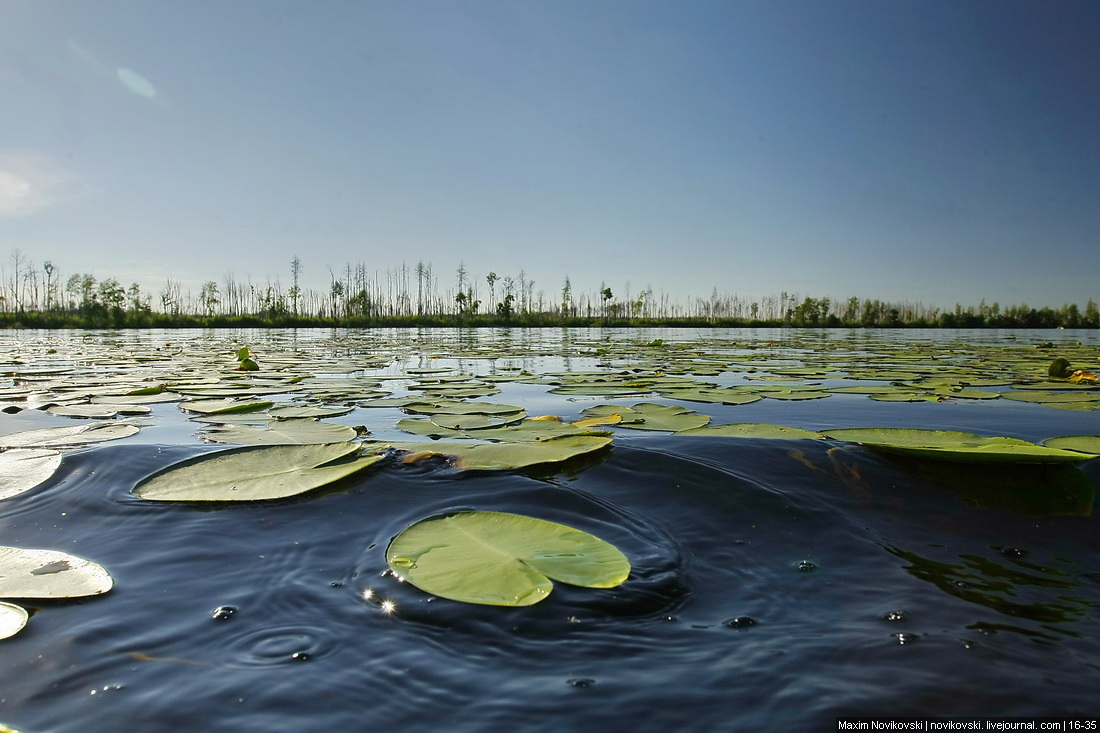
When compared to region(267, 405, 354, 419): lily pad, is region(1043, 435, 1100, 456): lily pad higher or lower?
lower

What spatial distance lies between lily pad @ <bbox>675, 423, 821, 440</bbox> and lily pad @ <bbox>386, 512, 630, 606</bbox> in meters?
1.47

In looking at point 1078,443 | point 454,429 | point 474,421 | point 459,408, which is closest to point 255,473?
point 454,429

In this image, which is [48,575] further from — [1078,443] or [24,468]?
[1078,443]

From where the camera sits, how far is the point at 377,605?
129 cm

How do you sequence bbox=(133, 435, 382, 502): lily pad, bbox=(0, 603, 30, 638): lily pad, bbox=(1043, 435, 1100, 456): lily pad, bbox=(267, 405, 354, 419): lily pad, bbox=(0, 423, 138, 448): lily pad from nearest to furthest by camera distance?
1. bbox=(0, 603, 30, 638): lily pad
2. bbox=(133, 435, 382, 502): lily pad
3. bbox=(1043, 435, 1100, 456): lily pad
4. bbox=(0, 423, 138, 448): lily pad
5. bbox=(267, 405, 354, 419): lily pad

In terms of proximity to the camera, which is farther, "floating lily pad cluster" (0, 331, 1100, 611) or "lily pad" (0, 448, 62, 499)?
"lily pad" (0, 448, 62, 499)

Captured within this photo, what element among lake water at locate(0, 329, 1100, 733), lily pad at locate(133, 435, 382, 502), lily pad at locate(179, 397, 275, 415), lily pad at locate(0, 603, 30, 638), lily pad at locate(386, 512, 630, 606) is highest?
lily pad at locate(179, 397, 275, 415)

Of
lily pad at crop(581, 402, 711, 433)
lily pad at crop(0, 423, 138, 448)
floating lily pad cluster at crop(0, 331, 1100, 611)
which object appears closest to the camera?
floating lily pad cluster at crop(0, 331, 1100, 611)

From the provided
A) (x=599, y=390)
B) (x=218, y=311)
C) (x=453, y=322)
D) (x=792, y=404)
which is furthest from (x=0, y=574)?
(x=218, y=311)

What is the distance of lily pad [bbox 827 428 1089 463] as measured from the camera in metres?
1.91

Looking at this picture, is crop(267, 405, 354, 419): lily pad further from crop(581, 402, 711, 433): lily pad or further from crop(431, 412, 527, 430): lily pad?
crop(581, 402, 711, 433): lily pad

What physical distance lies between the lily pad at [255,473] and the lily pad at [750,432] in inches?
64.3

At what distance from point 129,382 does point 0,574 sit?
4925 mm

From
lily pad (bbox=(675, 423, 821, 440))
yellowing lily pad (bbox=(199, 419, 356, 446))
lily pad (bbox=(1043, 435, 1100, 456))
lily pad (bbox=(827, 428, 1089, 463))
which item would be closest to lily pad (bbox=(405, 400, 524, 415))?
yellowing lily pad (bbox=(199, 419, 356, 446))
